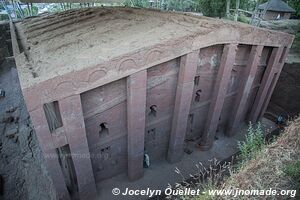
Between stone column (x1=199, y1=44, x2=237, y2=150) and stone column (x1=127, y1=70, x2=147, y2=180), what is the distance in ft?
10.4

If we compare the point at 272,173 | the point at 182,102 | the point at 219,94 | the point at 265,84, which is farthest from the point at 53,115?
the point at 265,84

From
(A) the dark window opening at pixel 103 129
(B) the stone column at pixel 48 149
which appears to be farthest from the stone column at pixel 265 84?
(B) the stone column at pixel 48 149

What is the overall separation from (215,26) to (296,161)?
16.0 feet

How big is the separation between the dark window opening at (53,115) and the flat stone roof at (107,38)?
0.81 m

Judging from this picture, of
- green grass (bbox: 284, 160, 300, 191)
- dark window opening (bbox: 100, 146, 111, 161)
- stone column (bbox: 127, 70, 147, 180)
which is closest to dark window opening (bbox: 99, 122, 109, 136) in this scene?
dark window opening (bbox: 100, 146, 111, 161)

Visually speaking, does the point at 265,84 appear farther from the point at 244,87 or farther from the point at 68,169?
the point at 68,169

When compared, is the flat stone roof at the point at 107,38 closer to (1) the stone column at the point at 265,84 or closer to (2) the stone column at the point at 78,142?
(1) the stone column at the point at 265,84

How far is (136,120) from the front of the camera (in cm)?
693

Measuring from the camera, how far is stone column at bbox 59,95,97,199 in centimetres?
556

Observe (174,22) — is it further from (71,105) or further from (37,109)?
(37,109)

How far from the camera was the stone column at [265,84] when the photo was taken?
9.95 meters

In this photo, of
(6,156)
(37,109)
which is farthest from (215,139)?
(6,156)

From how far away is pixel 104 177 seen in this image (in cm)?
793

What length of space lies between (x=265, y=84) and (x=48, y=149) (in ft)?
30.9
